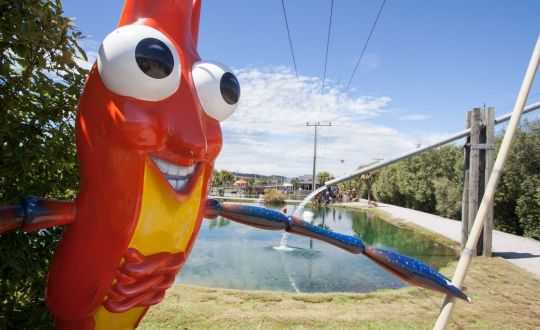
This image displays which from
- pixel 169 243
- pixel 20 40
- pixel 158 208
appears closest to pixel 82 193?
pixel 158 208

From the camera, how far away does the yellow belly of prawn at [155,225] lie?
1.74 meters

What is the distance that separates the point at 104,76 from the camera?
1676mm

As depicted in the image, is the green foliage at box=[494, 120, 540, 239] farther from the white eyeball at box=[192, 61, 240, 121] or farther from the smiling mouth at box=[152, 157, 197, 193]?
the smiling mouth at box=[152, 157, 197, 193]

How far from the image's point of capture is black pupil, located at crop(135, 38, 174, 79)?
1.65m

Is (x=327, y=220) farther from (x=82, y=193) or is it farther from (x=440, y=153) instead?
(x=82, y=193)

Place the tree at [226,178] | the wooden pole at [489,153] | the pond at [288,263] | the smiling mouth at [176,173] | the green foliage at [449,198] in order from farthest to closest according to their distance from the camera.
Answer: the tree at [226,178] → the green foliage at [449,198] → the wooden pole at [489,153] → the pond at [288,263] → the smiling mouth at [176,173]

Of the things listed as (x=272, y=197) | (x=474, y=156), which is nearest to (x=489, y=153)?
(x=474, y=156)

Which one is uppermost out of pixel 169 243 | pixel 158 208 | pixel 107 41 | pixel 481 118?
pixel 481 118

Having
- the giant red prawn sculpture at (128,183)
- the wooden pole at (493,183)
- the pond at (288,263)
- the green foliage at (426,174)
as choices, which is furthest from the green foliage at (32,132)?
the green foliage at (426,174)

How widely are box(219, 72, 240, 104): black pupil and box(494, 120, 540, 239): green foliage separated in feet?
50.2

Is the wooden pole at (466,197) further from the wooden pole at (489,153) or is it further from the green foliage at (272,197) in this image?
the green foliage at (272,197)

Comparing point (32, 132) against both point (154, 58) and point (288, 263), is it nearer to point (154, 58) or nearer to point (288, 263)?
point (154, 58)

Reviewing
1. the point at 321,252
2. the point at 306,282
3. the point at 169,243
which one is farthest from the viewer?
Answer: the point at 321,252

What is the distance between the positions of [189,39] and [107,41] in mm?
526
